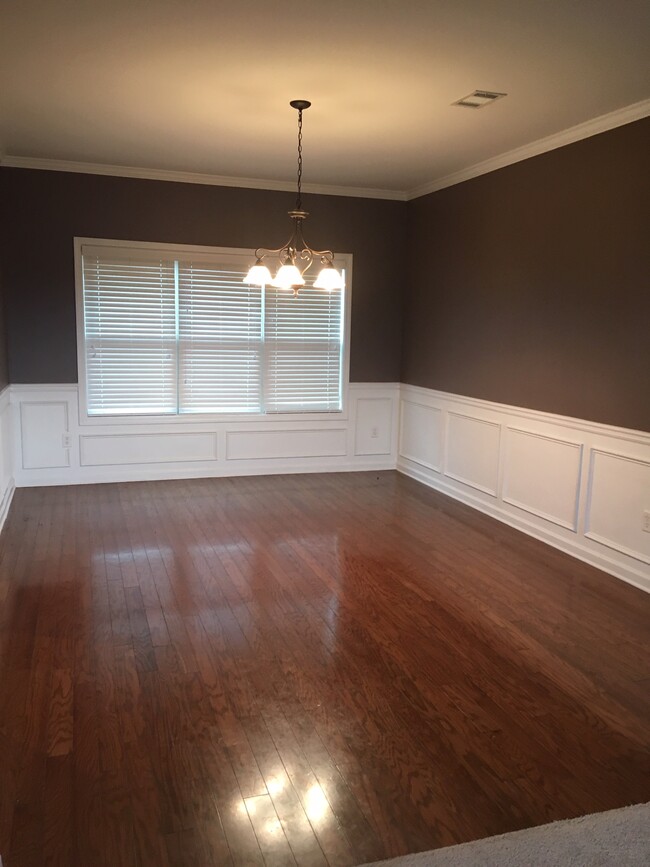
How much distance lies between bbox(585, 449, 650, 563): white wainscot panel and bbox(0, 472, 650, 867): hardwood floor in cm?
26

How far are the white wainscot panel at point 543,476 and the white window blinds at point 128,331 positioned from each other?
120 inches

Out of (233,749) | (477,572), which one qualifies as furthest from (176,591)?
(477,572)

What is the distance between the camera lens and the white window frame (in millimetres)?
5707

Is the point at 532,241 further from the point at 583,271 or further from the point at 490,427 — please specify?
the point at 490,427

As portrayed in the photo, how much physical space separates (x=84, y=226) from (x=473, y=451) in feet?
12.2

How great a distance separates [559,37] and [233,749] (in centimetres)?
312

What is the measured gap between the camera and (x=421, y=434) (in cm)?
639

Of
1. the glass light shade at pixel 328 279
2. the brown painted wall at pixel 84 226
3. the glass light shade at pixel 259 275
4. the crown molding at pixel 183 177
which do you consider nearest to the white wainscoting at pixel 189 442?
the brown painted wall at pixel 84 226

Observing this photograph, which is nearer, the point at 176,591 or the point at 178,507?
the point at 176,591

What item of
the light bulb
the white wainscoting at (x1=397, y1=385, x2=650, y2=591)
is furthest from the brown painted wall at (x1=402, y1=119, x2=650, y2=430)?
the light bulb

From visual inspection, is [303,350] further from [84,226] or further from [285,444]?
[84,226]

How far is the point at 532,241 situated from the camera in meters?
4.73

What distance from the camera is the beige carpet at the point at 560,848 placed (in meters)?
1.86

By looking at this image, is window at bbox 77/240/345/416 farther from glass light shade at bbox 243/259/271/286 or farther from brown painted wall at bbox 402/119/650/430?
glass light shade at bbox 243/259/271/286
